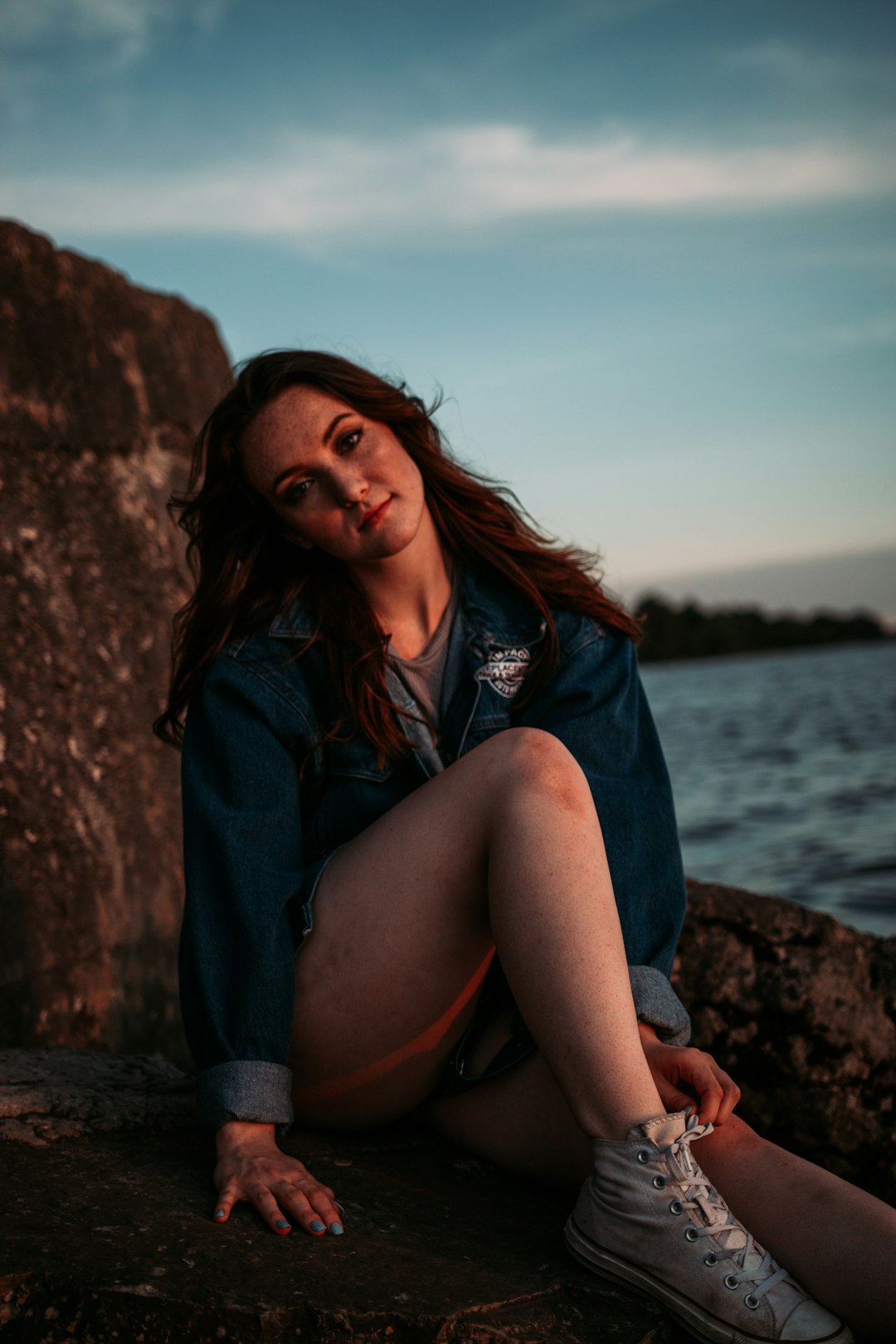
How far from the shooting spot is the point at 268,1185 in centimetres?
189

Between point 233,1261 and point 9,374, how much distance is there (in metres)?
2.29

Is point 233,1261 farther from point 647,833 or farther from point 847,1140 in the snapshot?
point 847,1140

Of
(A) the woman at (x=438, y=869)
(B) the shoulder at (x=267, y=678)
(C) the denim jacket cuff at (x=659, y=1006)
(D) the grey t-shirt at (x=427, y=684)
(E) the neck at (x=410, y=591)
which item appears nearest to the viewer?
(A) the woman at (x=438, y=869)

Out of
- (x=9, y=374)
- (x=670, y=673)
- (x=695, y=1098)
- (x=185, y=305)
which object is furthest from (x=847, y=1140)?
(x=670, y=673)

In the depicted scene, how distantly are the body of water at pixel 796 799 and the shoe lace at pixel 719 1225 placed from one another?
3618mm

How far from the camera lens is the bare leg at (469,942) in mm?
1804

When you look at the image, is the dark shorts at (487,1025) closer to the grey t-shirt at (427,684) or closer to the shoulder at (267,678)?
the grey t-shirt at (427,684)

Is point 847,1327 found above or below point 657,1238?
below

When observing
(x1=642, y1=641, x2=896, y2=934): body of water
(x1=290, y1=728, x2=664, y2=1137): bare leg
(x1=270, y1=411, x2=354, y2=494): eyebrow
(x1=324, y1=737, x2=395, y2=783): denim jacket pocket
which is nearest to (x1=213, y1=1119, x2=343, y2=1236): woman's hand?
(x1=290, y1=728, x2=664, y2=1137): bare leg

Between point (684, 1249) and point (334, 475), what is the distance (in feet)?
4.53

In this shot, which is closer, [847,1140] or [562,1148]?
[562,1148]

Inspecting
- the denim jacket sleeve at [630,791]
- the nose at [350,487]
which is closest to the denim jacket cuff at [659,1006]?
the denim jacket sleeve at [630,791]

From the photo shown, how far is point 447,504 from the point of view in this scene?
2.58 m

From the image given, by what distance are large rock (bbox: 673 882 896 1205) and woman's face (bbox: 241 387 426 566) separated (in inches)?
43.9
